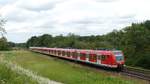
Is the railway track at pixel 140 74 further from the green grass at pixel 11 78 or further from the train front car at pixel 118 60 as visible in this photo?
the green grass at pixel 11 78

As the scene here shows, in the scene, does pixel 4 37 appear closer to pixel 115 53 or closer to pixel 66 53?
pixel 115 53

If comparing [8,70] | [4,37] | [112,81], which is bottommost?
[112,81]

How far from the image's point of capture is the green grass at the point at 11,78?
34.8 ft

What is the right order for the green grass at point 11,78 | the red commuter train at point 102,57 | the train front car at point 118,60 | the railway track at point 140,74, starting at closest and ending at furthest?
the green grass at point 11,78, the railway track at point 140,74, the train front car at point 118,60, the red commuter train at point 102,57

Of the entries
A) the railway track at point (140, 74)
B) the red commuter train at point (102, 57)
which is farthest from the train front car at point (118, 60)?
the railway track at point (140, 74)

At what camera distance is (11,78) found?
37.4 feet

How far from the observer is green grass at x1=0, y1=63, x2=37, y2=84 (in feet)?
34.8

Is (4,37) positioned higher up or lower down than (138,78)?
higher up

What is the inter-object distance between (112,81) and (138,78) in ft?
7.97

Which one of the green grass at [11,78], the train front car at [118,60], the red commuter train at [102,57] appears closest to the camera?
the green grass at [11,78]

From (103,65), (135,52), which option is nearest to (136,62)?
(135,52)

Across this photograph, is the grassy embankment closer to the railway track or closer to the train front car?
the railway track

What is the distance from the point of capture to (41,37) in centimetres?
17812

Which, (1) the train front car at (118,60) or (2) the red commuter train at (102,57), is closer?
(1) the train front car at (118,60)
